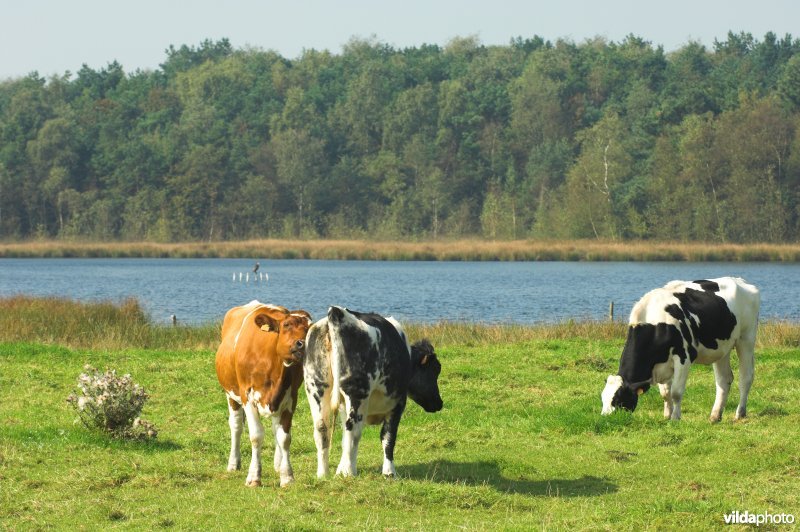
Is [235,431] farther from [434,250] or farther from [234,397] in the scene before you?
[434,250]

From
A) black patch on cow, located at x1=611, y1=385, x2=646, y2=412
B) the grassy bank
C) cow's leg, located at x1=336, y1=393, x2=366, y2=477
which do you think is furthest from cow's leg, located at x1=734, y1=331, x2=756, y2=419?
the grassy bank

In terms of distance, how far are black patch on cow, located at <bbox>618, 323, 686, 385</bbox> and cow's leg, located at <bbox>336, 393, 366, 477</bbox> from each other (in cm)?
497

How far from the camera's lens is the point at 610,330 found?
25.5 meters

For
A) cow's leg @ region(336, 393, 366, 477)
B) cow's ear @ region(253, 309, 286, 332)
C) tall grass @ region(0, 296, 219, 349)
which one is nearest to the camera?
cow's leg @ region(336, 393, 366, 477)

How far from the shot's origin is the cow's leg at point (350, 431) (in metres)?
10.8

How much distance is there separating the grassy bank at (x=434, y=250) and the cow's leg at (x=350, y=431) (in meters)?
74.6

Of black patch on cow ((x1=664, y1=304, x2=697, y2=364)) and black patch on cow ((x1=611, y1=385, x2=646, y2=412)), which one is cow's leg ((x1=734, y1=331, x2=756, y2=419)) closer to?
black patch on cow ((x1=664, y1=304, x2=697, y2=364))

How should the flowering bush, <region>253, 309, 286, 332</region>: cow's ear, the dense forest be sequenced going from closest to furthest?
<region>253, 309, 286, 332</region>: cow's ear, the flowering bush, the dense forest

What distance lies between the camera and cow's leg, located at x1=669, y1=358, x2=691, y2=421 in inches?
574

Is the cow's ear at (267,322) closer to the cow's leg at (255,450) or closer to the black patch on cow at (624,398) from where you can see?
the cow's leg at (255,450)

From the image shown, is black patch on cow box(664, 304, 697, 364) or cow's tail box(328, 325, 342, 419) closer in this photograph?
cow's tail box(328, 325, 342, 419)

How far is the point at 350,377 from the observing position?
35.3ft

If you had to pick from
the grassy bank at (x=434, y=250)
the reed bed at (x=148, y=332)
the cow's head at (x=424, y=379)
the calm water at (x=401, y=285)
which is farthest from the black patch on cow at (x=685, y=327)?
the grassy bank at (x=434, y=250)

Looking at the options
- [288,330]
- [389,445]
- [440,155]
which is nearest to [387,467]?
[389,445]
